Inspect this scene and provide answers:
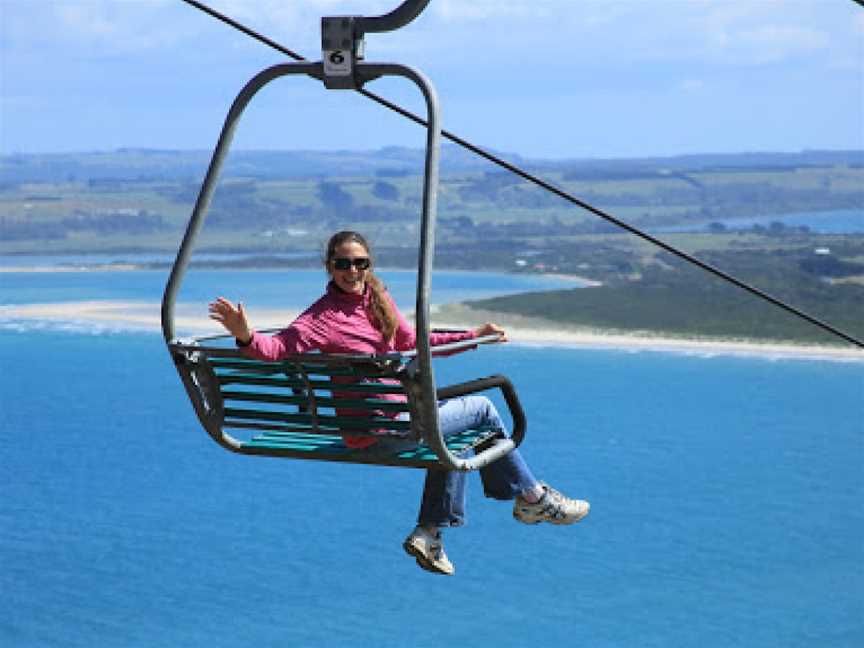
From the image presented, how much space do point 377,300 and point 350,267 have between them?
3.6 inches

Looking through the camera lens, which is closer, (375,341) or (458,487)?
(375,341)

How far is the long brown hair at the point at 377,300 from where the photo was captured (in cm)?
377

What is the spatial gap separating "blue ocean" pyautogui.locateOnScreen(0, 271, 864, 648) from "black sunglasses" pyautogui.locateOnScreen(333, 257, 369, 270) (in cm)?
3297

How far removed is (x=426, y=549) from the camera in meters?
4.14

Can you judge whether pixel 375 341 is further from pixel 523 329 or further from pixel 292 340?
pixel 523 329

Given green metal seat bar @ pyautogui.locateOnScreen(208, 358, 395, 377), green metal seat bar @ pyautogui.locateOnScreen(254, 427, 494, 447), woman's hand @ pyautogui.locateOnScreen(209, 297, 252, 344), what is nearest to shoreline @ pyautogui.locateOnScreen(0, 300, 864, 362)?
green metal seat bar @ pyautogui.locateOnScreen(254, 427, 494, 447)

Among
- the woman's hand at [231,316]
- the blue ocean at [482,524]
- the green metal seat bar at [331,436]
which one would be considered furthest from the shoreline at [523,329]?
the woman's hand at [231,316]

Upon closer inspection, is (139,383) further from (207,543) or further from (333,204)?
(333,204)

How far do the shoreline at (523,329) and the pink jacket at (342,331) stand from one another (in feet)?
177

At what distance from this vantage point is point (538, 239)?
9688cm

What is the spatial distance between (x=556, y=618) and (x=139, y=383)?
21609mm

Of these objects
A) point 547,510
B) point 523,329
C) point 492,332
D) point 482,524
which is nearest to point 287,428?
point 492,332

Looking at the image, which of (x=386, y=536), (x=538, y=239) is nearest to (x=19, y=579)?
(x=386, y=536)

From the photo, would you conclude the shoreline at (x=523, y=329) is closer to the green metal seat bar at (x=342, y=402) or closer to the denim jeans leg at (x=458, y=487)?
the denim jeans leg at (x=458, y=487)
